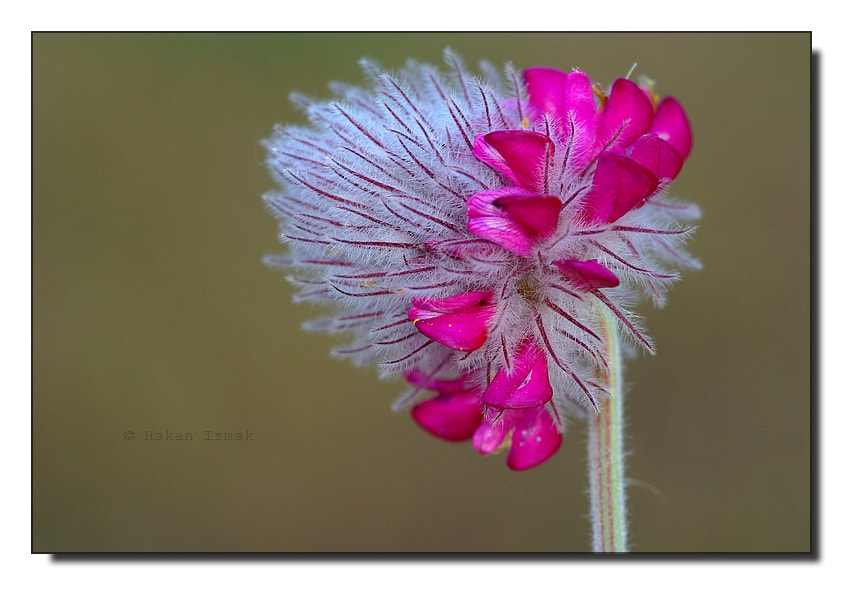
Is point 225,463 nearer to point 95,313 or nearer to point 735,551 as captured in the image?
point 95,313

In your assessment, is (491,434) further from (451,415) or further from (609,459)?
(609,459)

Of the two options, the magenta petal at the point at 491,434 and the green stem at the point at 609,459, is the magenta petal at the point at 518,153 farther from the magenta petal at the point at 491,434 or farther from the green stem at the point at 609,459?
the magenta petal at the point at 491,434

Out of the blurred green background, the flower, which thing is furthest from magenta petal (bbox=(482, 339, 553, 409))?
the blurred green background

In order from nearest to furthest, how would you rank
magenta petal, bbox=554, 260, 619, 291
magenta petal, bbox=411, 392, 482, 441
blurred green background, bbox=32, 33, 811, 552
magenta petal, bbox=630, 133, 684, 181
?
1. magenta petal, bbox=554, 260, 619, 291
2. magenta petal, bbox=630, 133, 684, 181
3. magenta petal, bbox=411, 392, 482, 441
4. blurred green background, bbox=32, 33, 811, 552

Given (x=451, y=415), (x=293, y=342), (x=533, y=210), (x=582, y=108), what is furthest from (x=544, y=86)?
(x=293, y=342)

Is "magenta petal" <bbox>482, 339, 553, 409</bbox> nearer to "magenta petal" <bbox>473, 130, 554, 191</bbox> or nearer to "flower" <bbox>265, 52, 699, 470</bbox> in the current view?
"flower" <bbox>265, 52, 699, 470</bbox>
